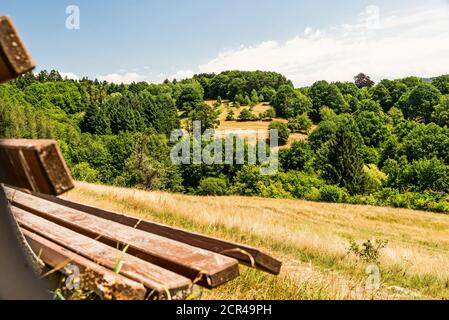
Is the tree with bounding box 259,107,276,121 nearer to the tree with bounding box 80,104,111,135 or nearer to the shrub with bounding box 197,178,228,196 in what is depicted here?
the tree with bounding box 80,104,111,135

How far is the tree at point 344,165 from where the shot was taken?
68.9m

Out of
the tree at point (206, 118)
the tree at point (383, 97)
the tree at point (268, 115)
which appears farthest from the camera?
the tree at point (268, 115)

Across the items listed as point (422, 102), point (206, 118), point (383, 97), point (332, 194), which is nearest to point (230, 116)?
point (206, 118)

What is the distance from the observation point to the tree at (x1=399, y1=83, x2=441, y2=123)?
105 metres

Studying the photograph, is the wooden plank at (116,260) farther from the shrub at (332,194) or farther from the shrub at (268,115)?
the shrub at (268,115)

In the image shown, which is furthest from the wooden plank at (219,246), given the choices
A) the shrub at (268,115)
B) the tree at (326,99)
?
the shrub at (268,115)

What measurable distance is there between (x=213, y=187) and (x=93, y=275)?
74636 mm

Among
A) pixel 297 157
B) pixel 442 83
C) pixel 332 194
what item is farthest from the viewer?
pixel 442 83

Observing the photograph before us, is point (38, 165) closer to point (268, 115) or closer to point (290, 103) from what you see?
point (290, 103)

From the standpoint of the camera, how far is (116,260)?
2352 mm

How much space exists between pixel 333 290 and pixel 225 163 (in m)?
77.8

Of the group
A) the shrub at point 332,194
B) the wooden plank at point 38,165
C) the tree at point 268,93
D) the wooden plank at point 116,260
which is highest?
the wooden plank at point 38,165

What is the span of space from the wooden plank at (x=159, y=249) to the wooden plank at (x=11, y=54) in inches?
50.5
